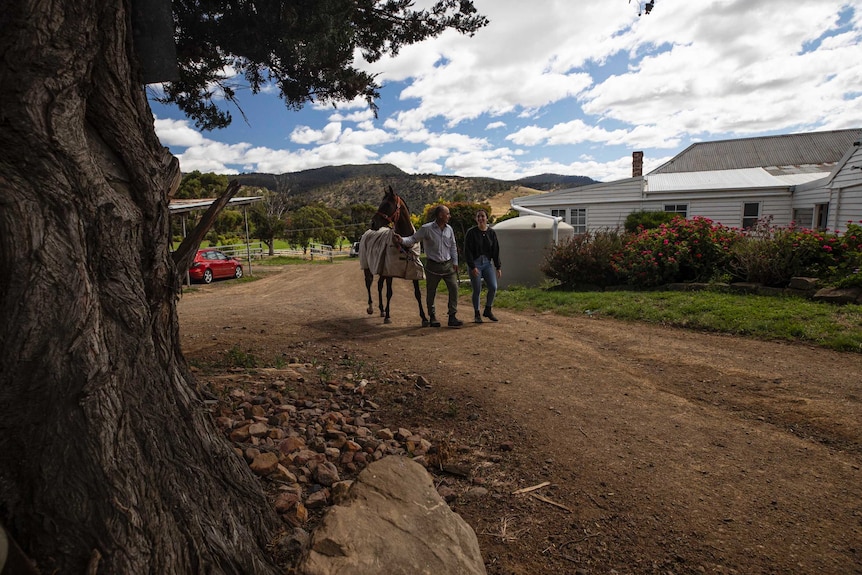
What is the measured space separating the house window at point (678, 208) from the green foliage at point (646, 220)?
2001 millimetres

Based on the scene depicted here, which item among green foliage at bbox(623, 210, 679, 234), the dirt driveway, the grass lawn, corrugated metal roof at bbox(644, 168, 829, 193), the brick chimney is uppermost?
the brick chimney

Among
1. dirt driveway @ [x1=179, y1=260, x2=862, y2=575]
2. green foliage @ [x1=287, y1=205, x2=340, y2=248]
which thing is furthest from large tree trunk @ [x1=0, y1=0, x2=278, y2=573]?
green foliage @ [x1=287, y1=205, x2=340, y2=248]

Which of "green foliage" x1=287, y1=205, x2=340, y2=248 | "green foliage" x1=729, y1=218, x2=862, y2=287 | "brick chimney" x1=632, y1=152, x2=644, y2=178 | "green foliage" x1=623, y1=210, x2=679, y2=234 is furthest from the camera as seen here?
"green foliage" x1=287, y1=205, x2=340, y2=248

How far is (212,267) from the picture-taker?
20891 mm

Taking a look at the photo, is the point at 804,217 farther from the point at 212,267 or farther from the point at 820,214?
the point at 212,267

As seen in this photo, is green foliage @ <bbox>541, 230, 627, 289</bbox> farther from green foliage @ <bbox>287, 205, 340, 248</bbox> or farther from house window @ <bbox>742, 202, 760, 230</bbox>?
green foliage @ <bbox>287, 205, 340, 248</bbox>

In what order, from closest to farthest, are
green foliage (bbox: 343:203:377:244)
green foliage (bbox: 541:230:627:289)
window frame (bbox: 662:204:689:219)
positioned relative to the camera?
1. green foliage (bbox: 541:230:627:289)
2. window frame (bbox: 662:204:689:219)
3. green foliage (bbox: 343:203:377:244)

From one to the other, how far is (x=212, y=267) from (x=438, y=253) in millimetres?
15670

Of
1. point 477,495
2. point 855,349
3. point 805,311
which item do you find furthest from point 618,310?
point 477,495

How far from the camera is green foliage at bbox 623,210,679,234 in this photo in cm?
1848

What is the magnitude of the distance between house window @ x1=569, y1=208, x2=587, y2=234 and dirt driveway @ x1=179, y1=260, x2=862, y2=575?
1685 cm

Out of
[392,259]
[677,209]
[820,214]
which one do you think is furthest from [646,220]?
[392,259]

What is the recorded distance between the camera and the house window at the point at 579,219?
2358cm

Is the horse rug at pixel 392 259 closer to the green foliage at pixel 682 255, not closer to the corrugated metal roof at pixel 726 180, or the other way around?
the green foliage at pixel 682 255
